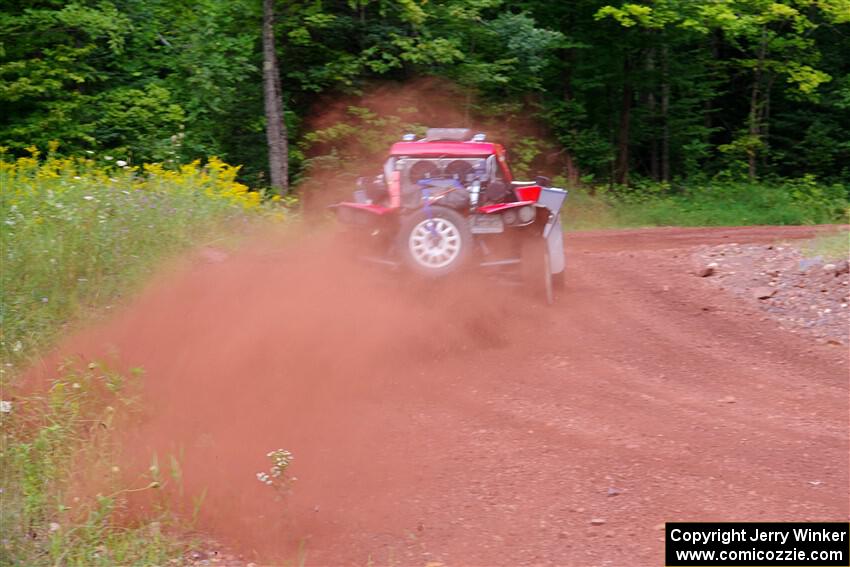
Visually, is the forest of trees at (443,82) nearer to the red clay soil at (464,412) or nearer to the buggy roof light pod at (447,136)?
the buggy roof light pod at (447,136)

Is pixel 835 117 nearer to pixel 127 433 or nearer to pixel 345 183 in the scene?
pixel 345 183

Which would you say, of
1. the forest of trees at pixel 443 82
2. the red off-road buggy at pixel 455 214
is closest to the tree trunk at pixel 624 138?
the forest of trees at pixel 443 82

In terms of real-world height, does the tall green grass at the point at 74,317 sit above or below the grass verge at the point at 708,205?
above

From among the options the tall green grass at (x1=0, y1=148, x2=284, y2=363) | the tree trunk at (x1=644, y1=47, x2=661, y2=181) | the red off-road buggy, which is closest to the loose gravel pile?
the red off-road buggy

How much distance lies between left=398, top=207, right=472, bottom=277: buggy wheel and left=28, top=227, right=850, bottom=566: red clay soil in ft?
0.76

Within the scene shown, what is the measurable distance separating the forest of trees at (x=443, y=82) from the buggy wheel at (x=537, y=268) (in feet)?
29.5

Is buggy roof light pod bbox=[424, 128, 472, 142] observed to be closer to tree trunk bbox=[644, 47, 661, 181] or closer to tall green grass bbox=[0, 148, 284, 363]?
tall green grass bbox=[0, 148, 284, 363]

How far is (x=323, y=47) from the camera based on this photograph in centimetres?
2080

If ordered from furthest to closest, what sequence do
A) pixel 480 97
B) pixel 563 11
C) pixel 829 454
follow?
pixel 563 11, pixel 480 97, pixel 829 454

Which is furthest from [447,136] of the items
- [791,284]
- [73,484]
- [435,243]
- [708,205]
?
[708,205]

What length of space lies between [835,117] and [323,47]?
16265 millimetres

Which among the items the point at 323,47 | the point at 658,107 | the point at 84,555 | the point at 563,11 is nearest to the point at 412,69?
the point at 323,47

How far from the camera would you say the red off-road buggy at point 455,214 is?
896 cm

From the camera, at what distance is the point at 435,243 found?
8.96 meters
